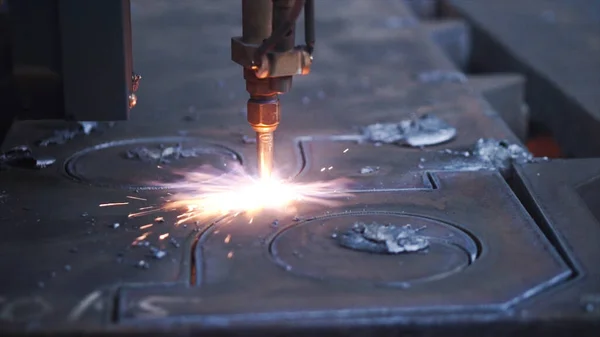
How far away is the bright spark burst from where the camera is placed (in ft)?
5.36

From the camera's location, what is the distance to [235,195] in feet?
5.62

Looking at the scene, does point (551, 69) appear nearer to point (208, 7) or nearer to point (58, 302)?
point (208, 7)

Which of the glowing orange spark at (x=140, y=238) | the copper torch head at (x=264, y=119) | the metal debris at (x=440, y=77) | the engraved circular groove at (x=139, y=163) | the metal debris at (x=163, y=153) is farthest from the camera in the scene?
the metal debris at (x=440, y=77)

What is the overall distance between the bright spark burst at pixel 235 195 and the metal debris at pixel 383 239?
150 millimetres

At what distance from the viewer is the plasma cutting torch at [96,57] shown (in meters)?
1.53

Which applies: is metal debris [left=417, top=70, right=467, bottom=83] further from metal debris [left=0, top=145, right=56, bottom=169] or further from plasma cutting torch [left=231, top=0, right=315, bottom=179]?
metal debris [left=0, top=145, right=56, bottom=169]

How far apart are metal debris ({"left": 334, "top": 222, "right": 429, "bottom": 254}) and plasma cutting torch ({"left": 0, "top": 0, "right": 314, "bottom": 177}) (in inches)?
10.8

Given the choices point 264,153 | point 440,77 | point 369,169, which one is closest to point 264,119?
point 264,153

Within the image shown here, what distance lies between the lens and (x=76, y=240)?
1.50 meters

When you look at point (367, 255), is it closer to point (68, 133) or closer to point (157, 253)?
point (157, 253)

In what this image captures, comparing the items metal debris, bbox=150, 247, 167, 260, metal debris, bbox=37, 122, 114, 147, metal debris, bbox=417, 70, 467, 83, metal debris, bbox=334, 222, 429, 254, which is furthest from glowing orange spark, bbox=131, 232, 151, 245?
metal debris, bbox=417, 70, 467, 83

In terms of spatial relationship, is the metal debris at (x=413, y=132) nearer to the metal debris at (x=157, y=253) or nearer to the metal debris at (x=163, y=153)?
the metal debris at (x=163, y=153)

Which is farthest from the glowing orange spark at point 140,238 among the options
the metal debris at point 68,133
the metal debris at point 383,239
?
the metal debris at point 68,133

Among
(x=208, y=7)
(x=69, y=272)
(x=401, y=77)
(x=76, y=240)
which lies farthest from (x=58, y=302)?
(x=208, y=7)
